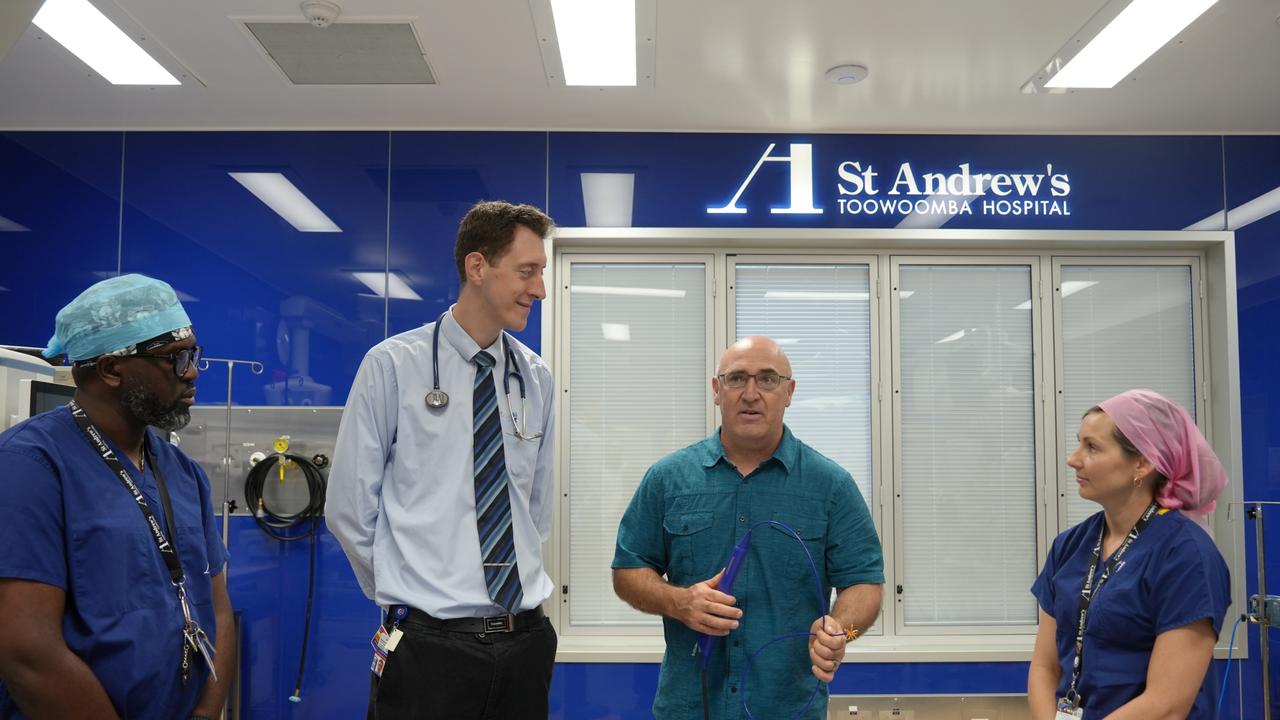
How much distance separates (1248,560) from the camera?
4.31 m

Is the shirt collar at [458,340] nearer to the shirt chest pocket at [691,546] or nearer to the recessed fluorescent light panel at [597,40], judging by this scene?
the shirt chest pocket at [691,546]

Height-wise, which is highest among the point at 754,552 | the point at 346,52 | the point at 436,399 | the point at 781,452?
the point at 346,52

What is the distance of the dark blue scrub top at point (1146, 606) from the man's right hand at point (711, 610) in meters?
0.85

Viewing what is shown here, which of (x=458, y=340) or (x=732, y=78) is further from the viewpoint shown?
(x=732, y=78)

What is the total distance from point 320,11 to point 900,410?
3.15 meters

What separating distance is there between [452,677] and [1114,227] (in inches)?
156

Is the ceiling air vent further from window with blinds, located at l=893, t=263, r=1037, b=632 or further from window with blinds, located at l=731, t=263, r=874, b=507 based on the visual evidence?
window with blinds, located at l=893, t=263, r=1037, b=632

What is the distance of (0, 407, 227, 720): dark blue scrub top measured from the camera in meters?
1.56

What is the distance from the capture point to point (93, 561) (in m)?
1.62

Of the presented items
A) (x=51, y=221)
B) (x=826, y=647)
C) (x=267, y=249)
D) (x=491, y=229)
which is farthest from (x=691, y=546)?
(x=51, y=221)

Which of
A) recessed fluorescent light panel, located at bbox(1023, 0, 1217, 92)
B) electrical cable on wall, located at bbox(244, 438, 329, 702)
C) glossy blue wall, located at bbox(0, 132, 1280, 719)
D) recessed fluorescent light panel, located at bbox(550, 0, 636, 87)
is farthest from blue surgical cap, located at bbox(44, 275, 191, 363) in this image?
recessed fluorescent light panel, located at bbox(1023, 0, 1217, 92)

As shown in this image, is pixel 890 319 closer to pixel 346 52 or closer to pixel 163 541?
pixel 346 52

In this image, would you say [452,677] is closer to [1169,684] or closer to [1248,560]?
[1169,684]

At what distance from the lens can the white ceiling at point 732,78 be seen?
3316 mm
